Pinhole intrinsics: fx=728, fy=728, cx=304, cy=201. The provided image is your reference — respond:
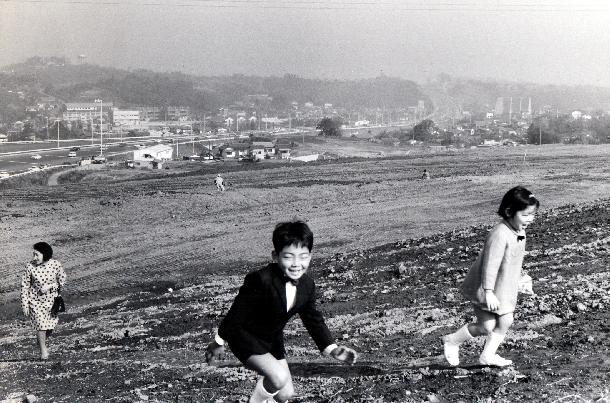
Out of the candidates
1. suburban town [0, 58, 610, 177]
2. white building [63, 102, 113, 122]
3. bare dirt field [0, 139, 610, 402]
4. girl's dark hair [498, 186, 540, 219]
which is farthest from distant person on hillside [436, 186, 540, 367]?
white building [63, 102, 113, 122]

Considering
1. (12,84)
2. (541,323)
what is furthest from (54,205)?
(12,84)

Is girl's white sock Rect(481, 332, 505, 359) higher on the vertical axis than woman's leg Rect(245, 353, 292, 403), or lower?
lower

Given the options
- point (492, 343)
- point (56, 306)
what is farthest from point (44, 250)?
point (492, 343)

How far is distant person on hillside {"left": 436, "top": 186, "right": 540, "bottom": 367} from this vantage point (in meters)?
5.01

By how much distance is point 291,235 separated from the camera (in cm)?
393

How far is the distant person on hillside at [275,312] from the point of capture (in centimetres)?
395

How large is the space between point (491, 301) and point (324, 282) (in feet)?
18.6

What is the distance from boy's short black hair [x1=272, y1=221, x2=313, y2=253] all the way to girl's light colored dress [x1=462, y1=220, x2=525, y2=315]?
164cm

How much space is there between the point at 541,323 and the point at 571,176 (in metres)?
19.4

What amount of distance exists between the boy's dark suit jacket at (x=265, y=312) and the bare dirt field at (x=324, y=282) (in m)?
1.06

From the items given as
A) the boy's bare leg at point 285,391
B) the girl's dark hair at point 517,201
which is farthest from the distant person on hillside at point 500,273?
the boy's bare leg at point 285,391

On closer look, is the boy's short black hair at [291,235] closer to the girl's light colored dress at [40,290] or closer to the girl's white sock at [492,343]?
the girl's white sock at [492,343]

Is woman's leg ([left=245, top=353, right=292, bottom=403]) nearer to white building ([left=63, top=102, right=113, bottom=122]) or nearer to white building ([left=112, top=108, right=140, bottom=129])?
white building ([left=63, top=102, right=113, bottom=122])

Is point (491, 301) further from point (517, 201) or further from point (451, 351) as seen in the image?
point (517, 201)
